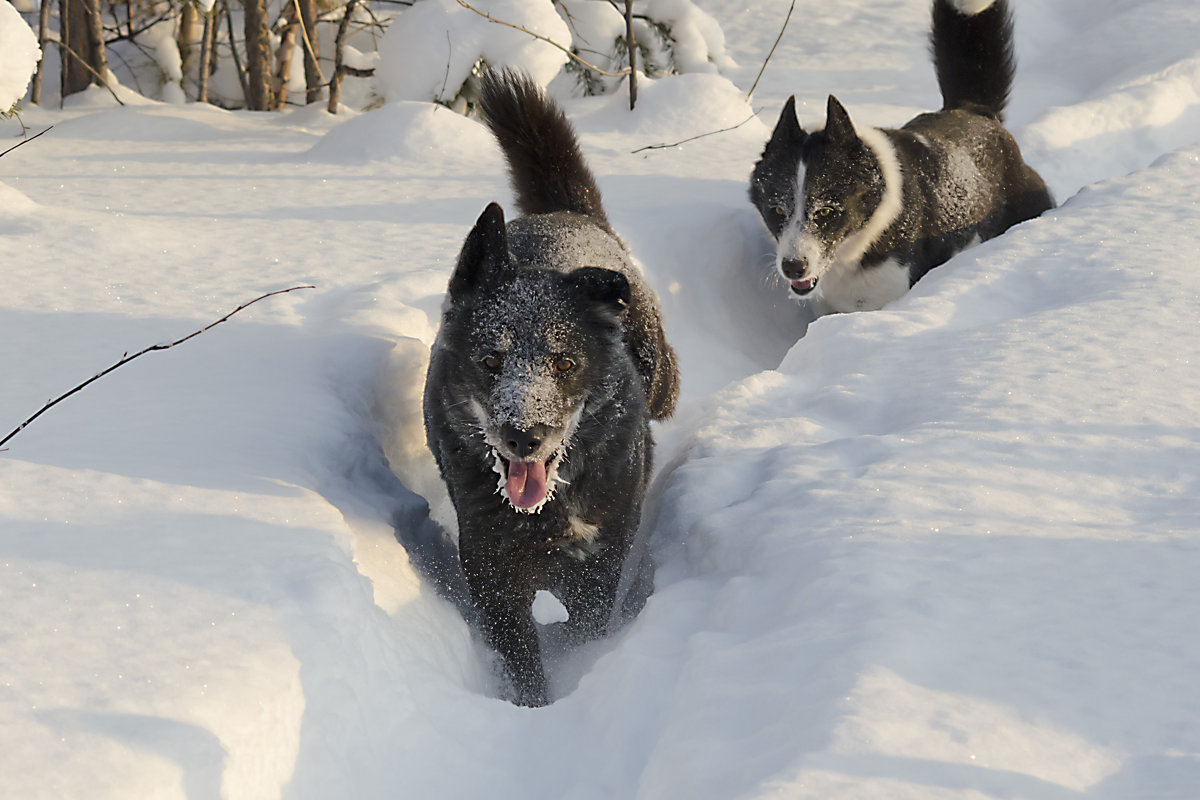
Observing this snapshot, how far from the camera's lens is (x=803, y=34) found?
9.67 m

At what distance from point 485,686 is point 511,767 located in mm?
522

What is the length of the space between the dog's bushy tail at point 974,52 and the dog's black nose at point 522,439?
443cm

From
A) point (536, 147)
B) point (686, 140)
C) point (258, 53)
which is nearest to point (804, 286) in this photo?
point (536, 147)

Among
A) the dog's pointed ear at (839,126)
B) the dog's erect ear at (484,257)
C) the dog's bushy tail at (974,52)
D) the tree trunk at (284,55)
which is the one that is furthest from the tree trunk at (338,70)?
the dog's erect ear at (484,257)

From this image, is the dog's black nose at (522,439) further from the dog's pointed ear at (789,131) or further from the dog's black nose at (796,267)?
the dog's pointed ear at (789,131)

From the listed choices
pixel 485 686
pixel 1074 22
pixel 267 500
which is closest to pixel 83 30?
pixel 267 500

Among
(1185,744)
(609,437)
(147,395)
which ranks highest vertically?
(1185,744)

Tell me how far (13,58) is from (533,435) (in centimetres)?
278

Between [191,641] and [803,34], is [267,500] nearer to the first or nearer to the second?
[191,641]

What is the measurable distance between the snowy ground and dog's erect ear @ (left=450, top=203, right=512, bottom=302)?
0.72 metres

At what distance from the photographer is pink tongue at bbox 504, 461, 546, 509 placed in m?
2.57

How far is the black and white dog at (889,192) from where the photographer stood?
4.75 meters

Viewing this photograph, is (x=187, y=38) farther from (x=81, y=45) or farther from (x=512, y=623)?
(x=512, y=623)

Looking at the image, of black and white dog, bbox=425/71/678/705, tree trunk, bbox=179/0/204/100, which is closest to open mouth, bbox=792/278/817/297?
black and white dog, bbox=425/71/678/705
